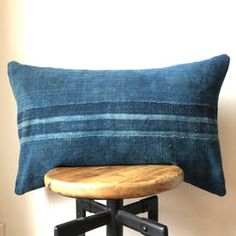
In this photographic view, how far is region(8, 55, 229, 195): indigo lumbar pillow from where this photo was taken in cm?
81

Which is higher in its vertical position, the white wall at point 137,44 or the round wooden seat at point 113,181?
the white wall at point 137,44

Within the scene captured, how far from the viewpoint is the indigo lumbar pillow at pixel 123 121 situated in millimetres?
811

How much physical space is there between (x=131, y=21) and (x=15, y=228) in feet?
2.56

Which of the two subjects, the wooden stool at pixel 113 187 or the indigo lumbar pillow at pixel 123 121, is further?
the indigo lumbar pillow at pixel 123 121

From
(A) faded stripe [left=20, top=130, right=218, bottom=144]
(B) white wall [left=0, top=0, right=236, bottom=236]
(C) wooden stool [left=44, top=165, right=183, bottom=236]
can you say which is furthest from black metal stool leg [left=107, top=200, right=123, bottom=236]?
(B) white wall [left=0, top=0, right=236, bottom=236]

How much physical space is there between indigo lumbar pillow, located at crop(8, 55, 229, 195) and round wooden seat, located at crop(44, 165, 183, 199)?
38 mm

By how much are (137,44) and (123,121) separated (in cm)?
37

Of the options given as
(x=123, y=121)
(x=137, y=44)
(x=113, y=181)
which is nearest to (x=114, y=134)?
(x=123, y=121)

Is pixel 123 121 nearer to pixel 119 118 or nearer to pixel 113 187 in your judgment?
pixel 119 118

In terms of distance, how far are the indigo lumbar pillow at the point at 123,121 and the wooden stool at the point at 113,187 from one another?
4 cm

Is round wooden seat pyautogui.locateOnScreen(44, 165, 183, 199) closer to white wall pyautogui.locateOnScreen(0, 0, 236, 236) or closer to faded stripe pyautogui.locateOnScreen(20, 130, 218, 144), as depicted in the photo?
faded stripe pyautogui.locateOnScreen(20, 130, 218, 144)

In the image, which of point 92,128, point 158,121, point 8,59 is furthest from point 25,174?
point 8,59

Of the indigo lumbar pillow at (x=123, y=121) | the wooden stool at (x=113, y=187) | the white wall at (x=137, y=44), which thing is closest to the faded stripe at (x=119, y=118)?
the indigo lumbar pillow at (x=123, y=121)

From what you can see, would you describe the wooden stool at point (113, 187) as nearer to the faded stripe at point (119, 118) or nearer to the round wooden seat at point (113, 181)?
the round wooden seat at point (113, 181)
